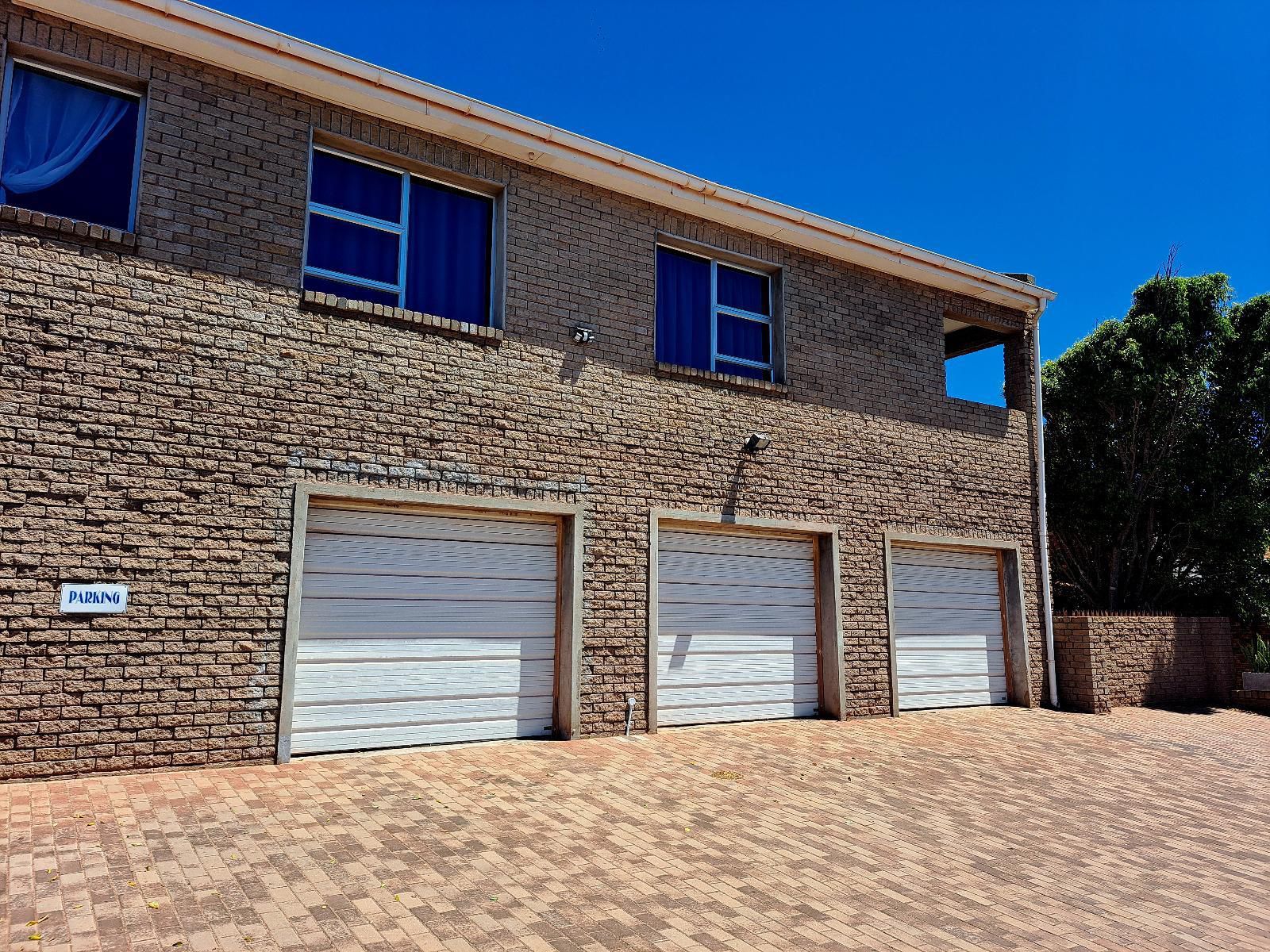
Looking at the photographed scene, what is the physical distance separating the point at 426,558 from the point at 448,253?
306 cm

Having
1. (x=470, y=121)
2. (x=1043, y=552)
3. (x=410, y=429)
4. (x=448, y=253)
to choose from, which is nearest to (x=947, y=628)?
(x=1043, y=552)

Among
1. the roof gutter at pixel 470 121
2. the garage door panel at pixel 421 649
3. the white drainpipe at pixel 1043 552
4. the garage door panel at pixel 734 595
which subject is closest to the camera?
the roof gutter at pixel 470 121

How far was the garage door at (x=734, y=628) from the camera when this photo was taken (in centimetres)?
928

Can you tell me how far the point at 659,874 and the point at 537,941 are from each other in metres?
1.11

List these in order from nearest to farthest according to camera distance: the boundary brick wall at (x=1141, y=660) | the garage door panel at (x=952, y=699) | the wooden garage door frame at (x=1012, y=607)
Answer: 1. the garage door panel at (x=952, y=699)
2. the wooden garage door frame at (x=1012, y=607)
3. the boundary brick wall at (x=1141, y=660)

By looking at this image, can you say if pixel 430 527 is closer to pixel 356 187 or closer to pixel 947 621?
pixel 356 187

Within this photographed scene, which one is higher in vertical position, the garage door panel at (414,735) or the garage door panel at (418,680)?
the garage door panel at (418,680)

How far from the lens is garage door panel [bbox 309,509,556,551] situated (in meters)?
7.49

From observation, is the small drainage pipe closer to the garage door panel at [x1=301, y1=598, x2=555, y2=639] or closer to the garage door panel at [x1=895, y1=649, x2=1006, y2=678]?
the garage door panel at [x1=301, y1=598, x2=555, y2=639]

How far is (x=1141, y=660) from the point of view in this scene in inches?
496

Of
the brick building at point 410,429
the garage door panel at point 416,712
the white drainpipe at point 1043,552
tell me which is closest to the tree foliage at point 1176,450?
the white drainpipe at point 1043,552

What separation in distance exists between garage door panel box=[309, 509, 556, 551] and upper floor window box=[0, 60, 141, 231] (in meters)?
2.84

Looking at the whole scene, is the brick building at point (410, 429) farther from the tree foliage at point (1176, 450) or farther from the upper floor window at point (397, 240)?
the tree foliage at point (1176, 450)

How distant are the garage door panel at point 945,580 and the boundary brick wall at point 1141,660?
1.29 meters
